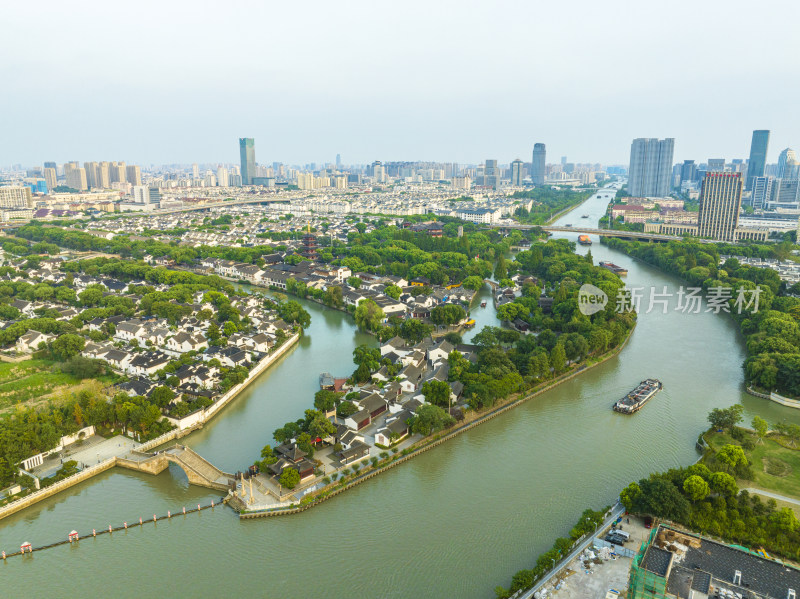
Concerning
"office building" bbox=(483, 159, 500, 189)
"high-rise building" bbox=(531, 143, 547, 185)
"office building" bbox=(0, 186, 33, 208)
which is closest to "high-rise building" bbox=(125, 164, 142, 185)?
"office building" bbox=(0, 186, 33, 208)

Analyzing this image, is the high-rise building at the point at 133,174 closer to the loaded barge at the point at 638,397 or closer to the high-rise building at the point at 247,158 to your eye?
the high-rise building at the point at 247,158

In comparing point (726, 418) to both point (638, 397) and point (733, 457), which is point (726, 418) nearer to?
point (733, 457)

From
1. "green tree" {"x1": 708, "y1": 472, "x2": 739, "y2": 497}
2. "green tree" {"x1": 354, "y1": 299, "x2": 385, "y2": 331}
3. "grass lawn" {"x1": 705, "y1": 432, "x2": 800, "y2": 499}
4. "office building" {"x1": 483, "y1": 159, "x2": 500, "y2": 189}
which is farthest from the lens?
"office building" {"x1": 483, "y1": 159, "x2": 500, "y2": 189}

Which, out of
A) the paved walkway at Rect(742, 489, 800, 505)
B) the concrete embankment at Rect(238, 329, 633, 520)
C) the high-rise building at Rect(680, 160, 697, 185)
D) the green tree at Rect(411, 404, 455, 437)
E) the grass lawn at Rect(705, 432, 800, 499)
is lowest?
the concrete embankment at Rect(238, 329, 633, 520)

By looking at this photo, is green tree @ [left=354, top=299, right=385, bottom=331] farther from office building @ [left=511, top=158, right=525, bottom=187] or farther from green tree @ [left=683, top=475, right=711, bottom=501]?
office building @ [left=511, top=158, right=525, bottom=187]

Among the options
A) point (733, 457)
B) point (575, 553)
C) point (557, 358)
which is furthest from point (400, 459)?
point (733, 457)

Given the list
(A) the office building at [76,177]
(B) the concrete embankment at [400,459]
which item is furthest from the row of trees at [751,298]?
(A) the office building at [76,177]
